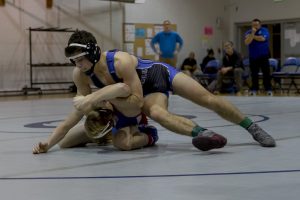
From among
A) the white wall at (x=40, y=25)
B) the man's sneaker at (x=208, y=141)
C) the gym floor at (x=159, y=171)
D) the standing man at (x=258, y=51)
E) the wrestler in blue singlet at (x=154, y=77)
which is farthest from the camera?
the white wall at (x=40, y=25)

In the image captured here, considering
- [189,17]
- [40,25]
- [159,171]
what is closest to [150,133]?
[159,171]

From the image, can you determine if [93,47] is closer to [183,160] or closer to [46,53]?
[183,160]

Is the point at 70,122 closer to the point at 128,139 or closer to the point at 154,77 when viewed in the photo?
the point at 128,139

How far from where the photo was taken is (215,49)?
66.3 feet

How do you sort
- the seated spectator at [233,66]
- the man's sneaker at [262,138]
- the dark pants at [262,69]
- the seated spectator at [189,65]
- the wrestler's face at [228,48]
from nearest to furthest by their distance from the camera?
the man's sneaker at [262,138] → the dark pants at [262,69] → the wrestler's face at [228,48] → the seated spectator at [233,66] → the seated spectator at [189,65]

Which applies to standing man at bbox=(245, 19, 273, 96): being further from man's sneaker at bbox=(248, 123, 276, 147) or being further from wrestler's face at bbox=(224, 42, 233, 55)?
man's sneaker at bbox=(248, 123, 276, 147)

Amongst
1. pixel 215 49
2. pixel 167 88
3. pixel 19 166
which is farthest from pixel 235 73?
pixel 19 166

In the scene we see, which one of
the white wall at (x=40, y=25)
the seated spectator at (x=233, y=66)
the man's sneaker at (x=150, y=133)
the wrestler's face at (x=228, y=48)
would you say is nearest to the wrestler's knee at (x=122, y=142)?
the man's sneaker at (x=150, y=133)

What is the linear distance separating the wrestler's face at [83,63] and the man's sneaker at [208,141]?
2.90 ft

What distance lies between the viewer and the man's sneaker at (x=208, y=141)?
387cm

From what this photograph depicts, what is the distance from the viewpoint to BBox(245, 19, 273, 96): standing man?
12.4 metres

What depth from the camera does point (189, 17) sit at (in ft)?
63.8

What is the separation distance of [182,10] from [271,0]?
2891 mm

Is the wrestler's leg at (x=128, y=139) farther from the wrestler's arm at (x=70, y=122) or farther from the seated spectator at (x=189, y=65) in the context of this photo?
the seated spectator at (x=189, y=65)
